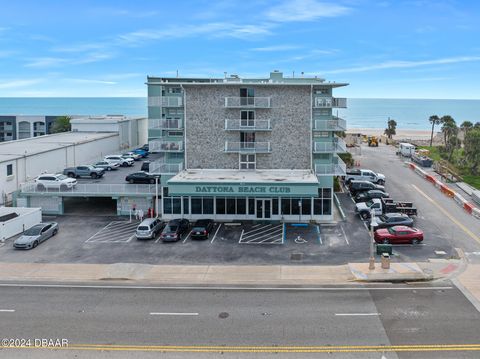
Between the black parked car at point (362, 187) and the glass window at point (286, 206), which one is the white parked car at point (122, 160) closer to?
the glass window at point (286, 206)

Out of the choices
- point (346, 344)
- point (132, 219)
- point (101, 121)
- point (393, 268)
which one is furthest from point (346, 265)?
point (101, 121)

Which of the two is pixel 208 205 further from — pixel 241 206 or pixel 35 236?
pixel 35 236

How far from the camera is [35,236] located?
3688 centimetres

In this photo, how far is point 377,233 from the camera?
37.3 meters

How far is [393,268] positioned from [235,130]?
20.9 metres

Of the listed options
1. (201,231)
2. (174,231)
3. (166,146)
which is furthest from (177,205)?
(201,231)

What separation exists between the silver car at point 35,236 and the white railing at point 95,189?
7494 millimetres

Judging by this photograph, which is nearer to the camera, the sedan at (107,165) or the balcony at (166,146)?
the balcony at (166,146)

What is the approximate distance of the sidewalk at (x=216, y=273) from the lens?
28953mm

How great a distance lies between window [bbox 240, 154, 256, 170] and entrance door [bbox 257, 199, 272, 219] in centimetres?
432

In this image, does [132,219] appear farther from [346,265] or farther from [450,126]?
[450,126]

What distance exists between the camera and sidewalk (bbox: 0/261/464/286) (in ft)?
95.0

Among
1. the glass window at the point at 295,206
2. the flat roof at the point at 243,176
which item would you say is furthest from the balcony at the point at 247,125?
the glass window at the point at 295,206

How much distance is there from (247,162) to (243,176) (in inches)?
139
